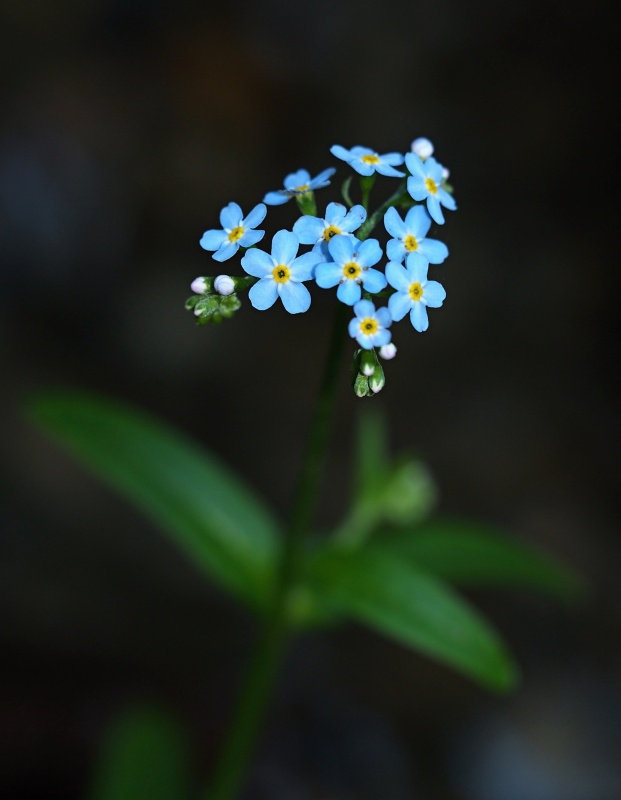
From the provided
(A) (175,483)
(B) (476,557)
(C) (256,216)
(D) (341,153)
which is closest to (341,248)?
(C) (256,216)

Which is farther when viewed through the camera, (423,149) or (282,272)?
(423,149)

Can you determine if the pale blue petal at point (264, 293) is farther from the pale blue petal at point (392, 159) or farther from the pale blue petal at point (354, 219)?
the pale blue petal at point (392, 159)

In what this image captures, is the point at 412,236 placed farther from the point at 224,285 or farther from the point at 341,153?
the point at 224,285

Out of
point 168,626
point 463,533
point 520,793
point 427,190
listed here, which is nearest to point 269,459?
point 168,626

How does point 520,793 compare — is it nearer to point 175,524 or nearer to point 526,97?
point 175,524

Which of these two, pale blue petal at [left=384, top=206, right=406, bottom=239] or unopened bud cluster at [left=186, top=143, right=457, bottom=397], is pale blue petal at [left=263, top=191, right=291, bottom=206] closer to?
unopened bud cluster at [left=186, top=143, right=457, bottom=397]
